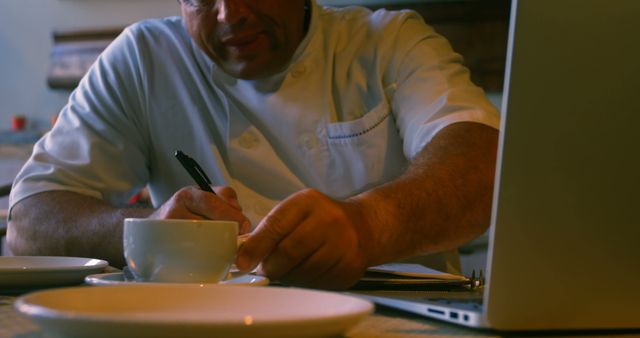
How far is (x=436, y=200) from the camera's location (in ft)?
3.14

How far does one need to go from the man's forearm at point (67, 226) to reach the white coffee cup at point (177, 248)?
0.45 meters

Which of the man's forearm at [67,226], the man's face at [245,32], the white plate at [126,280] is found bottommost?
the man's forearm at [67,226]

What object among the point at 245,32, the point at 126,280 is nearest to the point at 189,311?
the point at 126,280

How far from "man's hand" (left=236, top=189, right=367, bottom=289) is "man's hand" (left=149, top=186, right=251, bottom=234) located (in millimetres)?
178

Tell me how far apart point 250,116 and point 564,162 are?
1.03 metres

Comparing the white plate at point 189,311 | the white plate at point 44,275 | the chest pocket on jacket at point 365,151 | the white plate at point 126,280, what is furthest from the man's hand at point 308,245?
the chest pocket on jacket at point 365,151

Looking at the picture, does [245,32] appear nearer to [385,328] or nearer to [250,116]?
[250,116]

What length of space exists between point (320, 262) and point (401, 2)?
1.89 metres

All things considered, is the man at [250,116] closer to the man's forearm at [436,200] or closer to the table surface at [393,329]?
the man's forearm at [436,200]

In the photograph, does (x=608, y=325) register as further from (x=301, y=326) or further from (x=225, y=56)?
(x=225, y=56)

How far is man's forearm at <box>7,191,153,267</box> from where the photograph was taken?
1.11 meters

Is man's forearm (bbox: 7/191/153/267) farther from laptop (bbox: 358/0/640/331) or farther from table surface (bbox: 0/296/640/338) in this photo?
laptop (bbox: 358/0/640/331)

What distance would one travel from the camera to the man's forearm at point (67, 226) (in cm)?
111

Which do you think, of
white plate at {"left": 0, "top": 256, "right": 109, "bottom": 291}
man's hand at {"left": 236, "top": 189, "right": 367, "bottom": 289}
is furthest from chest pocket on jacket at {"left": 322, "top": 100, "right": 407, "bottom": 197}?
white plate at {"left": 0, "top": 256, "right": 109, "bottom": 291}
